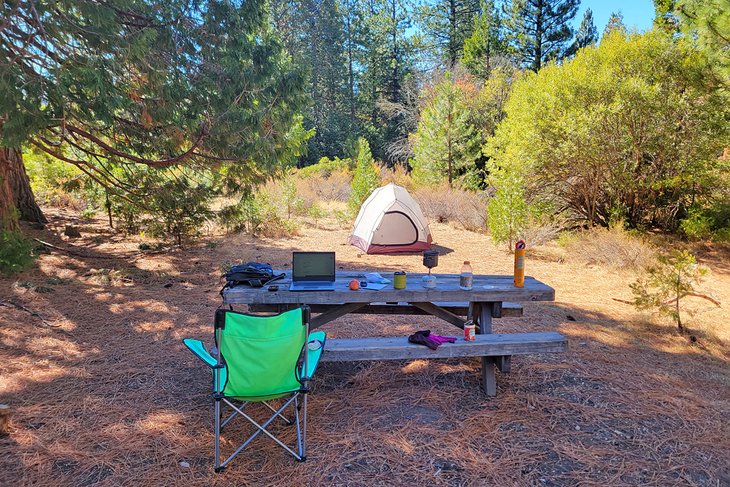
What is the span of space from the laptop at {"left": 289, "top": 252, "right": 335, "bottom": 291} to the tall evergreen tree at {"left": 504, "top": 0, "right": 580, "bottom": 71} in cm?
2403

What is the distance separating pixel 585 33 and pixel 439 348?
27.9 metres

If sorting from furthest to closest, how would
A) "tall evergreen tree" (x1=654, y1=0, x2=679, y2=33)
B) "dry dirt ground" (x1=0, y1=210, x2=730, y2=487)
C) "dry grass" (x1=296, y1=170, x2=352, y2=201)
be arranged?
"dry grass" (x1=296, y1=170, x2=352, y2=201) < "tall evergreen tree" (x1=654, y1=0, x2=679, y2=33) < "dry dirt ground" (x1=0, y1=210, x2=730, y2=487)

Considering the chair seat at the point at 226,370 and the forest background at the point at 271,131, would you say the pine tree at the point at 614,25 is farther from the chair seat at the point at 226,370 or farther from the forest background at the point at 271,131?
the chair seat at the point at 226,370

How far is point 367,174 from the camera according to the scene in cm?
1297

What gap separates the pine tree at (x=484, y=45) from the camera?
80.4 feet

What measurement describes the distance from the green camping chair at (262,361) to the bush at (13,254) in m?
4.62

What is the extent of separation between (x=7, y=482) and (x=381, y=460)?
191 centimetres

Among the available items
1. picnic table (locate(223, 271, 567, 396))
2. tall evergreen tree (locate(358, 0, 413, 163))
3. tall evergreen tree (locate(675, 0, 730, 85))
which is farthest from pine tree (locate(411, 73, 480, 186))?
tall evergreen tree (locate(358, 0, 413, 163))

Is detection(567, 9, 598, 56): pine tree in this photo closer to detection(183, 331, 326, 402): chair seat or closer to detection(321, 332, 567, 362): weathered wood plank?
detection(321, 332, 567, 362): weathered wood plank

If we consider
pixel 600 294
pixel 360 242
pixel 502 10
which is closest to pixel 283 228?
pixel 360 242

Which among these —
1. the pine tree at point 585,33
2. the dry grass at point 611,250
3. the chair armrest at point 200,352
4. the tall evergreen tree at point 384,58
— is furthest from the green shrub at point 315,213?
the pine tree at point 585,33

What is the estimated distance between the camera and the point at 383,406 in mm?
3037

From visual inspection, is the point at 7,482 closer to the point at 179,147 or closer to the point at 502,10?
the point at 179,147

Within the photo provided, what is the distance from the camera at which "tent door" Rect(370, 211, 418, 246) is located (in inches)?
349
